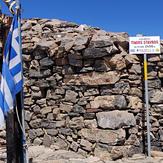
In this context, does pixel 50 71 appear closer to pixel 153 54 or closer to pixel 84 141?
pixel 84 141

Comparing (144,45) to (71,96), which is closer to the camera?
(144,45)

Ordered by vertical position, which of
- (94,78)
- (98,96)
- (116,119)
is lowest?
(116,119)

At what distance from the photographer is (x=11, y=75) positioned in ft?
16.6

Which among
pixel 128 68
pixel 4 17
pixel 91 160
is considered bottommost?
pixel 91 160

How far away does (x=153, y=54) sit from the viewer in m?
6.86

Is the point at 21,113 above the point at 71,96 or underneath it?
underneath

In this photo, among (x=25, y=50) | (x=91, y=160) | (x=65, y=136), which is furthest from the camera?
(x=25, y=50)

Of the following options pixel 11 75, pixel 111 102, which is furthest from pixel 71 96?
pixel 11 75

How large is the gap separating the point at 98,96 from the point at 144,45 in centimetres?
130

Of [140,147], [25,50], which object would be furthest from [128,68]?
[25,50]

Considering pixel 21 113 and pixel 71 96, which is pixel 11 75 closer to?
pixel 21 113

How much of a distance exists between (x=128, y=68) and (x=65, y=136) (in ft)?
6.22

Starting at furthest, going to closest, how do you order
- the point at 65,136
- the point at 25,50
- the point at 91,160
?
1. the point at 25,50
2. the point at 65,136
3. the point at 91,160

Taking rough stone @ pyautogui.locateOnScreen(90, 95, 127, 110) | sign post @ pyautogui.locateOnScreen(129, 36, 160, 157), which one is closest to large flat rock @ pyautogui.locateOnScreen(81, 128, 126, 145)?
rough stone @ pyautogui.locateOnScreen(90, 95, 127, 110)
